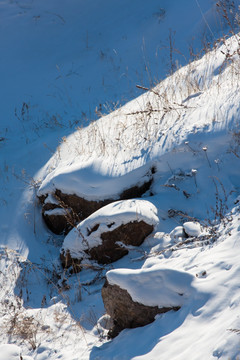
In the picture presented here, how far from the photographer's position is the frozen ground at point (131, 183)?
228 centimetres

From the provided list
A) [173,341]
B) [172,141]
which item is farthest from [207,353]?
[172,141]

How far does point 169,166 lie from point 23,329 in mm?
2274

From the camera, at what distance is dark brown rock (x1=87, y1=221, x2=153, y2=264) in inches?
148

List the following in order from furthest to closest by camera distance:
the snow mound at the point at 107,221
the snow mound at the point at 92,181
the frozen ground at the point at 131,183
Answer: the snow mound at the point at 92,181 → the snow mound at the point at 107,221 → the frozen ground at the point at 131,183

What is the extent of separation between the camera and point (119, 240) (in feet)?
12.6

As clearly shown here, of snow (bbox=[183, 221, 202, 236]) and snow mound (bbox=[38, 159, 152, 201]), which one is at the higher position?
snow mound (bbox=[38, 159, 152, 201])

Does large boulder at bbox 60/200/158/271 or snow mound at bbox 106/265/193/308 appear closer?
snow mound at bbox 106/265/193/308

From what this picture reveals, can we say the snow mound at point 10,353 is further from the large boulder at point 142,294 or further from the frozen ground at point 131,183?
the large boulder at point 142,294

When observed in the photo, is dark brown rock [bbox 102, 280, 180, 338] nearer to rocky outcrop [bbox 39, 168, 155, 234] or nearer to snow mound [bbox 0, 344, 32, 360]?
snow mound [bbox 0, 344, 32, 360]

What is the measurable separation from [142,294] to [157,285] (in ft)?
0.43

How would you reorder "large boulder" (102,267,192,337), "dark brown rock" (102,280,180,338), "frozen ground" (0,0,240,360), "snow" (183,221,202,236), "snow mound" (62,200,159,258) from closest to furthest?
"frozen ground" (0,0,240,360) < "large boulder" (102,267,192,337) < "dark brown rock" (102,280,180,338) < "snow" (183,221,202,236) < "snow mound" (62,200,159,258)

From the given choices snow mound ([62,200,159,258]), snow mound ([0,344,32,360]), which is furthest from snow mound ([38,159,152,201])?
snow mound ([0,344,32,360])

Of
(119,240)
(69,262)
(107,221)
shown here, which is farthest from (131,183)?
(69,262)

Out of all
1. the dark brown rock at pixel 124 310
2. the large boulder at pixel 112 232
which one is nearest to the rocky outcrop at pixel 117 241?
the large boulder at pixel 112 232
